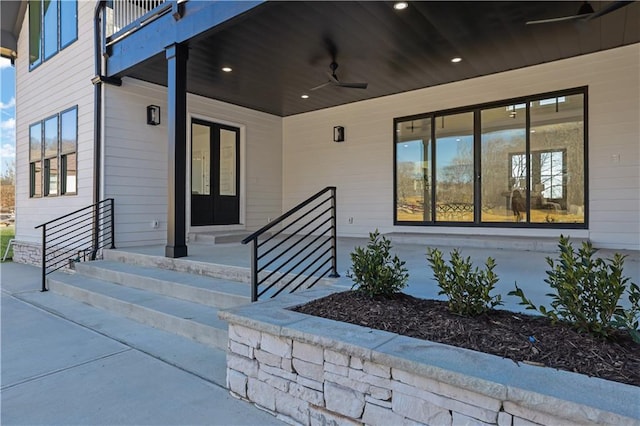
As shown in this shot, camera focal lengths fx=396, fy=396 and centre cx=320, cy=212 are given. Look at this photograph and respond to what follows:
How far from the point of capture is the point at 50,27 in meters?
7.66

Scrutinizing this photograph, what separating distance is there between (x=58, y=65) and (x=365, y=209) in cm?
629

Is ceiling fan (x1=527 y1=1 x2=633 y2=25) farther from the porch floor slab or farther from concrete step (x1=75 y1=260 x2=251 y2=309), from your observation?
concrete step (x1=75 y1=260 x2=251 y2=309)

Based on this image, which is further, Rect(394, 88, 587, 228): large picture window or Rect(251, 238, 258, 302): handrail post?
Rect(394, 88, 587, 228): large picture window

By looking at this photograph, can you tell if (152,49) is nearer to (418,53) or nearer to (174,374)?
(418,53)

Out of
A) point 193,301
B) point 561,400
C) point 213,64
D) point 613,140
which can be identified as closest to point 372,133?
point 213,64

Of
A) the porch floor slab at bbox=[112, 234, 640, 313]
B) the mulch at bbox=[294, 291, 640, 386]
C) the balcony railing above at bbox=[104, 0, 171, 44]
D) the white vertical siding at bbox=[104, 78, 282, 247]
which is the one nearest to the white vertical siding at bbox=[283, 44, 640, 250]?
the porch floor slab at bbox=[112, 234, 640, 313]

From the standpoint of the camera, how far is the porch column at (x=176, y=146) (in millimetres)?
5086

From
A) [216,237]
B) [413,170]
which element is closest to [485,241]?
[413,170]

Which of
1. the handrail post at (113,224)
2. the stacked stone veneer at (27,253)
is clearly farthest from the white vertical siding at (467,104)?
the stacked stone veneer at (27,253)

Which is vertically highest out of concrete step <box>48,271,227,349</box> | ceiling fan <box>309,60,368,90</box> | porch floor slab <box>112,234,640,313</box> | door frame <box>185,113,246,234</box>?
ceiling fan <box>309,60,368,90</box>

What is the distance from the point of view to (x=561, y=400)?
1.34m

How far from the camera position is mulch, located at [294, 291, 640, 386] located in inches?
64.9

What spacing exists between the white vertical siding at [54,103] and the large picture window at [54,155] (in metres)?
0.15

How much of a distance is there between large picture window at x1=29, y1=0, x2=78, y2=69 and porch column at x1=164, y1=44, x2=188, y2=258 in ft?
10.4
